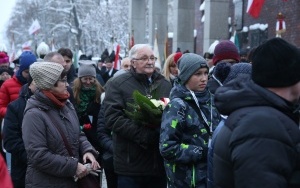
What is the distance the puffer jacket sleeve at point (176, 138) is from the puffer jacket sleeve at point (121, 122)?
687mm

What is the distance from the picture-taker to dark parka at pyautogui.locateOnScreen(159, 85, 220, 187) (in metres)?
3.89

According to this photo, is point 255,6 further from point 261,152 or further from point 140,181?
point 261,152

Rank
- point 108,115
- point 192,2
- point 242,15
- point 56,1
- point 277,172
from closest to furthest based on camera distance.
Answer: point 277,172 < point 108,115 < point 192,2 < point 242,15 < point 56,1

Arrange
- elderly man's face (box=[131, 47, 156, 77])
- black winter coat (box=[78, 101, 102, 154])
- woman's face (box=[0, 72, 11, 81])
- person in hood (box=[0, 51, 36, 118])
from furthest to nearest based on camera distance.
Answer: woman's face (box=[0, 72, 11, 81]) → person in hood (box=[0, 51, 36, 118]) → black winter coat (box=[78, 101, 102, 154]) → elderly man's face (box=[131, 47, 156, 77])

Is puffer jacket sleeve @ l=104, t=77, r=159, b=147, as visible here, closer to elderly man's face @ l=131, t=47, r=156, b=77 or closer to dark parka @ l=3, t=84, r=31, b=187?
elderly man's face @ l=131, t=47, r=156, b=77

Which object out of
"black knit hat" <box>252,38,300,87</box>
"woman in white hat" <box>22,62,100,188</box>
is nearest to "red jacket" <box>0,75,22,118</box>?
"woman in white hat" <box>22,62,100,188</box>

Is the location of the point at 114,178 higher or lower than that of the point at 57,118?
lower

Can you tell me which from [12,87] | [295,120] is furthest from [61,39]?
[295,120]

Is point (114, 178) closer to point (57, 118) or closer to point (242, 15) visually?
point (57, 118)

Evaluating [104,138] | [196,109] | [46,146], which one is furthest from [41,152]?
[104,138]

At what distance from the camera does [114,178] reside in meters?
5.82

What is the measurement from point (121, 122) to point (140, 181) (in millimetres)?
596

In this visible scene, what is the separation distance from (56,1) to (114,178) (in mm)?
49307

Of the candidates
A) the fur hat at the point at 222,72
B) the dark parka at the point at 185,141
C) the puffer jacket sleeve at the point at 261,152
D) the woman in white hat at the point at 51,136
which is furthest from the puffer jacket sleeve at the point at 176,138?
the puffer jacket sleeve at the point at 261,152
